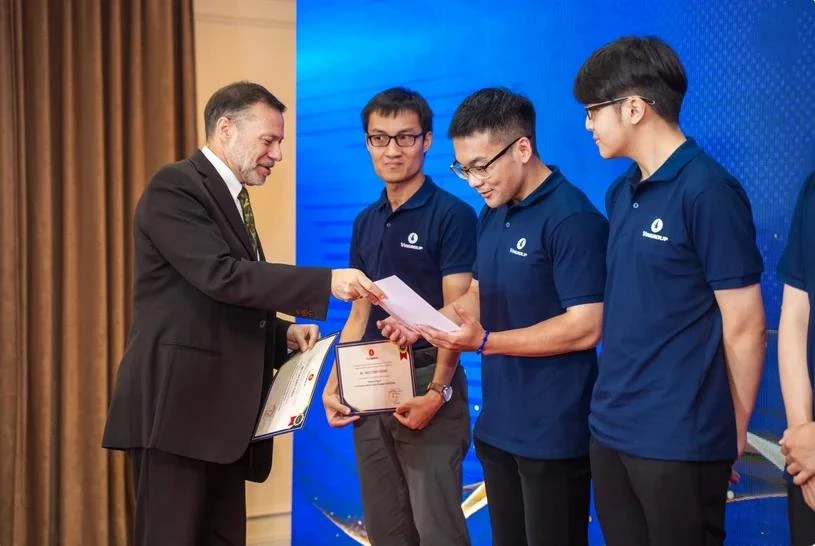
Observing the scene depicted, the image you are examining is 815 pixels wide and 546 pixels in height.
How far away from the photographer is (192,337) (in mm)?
2482

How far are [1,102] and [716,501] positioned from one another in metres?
3.29

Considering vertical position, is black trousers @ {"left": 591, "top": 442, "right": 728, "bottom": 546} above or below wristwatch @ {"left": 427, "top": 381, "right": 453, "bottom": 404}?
below

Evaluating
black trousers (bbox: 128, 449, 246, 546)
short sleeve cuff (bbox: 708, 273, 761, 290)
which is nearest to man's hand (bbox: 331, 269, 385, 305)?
black trousers (bbox: 128, 449, 246, 546)

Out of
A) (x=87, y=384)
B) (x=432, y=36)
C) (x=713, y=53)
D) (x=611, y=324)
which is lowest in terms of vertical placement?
(x=87, y=384)

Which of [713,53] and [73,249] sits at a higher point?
[713,53]

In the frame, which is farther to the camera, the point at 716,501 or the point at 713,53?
the point at 713,53

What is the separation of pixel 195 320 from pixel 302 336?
39cm

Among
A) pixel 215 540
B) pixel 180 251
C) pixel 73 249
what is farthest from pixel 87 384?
pixel 180 251

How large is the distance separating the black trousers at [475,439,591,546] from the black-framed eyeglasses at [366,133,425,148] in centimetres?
105

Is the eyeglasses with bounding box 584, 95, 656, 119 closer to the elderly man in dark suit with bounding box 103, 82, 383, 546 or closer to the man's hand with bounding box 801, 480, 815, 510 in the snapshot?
the elderly man in dark suit with bounding box 103, 82, 383, 546

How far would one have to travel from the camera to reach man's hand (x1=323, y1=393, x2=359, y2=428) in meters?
2.81

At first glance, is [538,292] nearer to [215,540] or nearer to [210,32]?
[215,540]

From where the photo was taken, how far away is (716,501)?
1980 millimetres

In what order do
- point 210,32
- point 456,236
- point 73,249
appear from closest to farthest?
point 456,236 < point 73,249 < point 210,32
